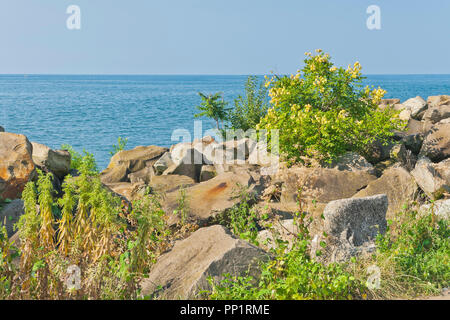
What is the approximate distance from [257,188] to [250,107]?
25.7 feet

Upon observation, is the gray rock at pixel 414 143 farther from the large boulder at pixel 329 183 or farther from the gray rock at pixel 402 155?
the large boulder at pixel 329 183

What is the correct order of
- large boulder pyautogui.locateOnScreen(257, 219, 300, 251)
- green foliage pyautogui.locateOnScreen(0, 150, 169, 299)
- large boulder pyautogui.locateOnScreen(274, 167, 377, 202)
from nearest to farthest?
green foliage pyautogui.locateOnScreen(0, 150, 169, 299)
large boulder pyautogui.locateOnScreen(257, 219, 300, 251)
large boulder pyautogui.locateOnScreen(274, 167, 377, 202)

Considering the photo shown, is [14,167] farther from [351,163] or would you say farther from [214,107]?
[214,107]

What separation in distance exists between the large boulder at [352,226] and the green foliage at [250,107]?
32.0 ft

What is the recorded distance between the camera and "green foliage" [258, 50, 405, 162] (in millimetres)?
9031

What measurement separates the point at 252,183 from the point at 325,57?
365 cm

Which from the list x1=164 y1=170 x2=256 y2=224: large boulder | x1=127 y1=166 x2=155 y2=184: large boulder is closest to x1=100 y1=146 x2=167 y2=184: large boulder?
x1=127 y1=166 x2=155 y2=184: large boulder

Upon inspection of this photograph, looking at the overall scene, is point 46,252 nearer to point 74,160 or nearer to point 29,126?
point 74,160

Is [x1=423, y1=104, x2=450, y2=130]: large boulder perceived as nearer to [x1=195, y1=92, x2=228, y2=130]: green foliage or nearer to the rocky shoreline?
the rocky shoreline

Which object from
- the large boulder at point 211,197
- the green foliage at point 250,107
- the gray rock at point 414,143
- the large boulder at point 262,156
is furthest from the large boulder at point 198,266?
the green foliage at point 250,107

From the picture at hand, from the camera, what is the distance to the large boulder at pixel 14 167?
7262 millimetres

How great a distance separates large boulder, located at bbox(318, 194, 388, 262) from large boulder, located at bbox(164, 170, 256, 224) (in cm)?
177

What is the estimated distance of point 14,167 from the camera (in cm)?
741
